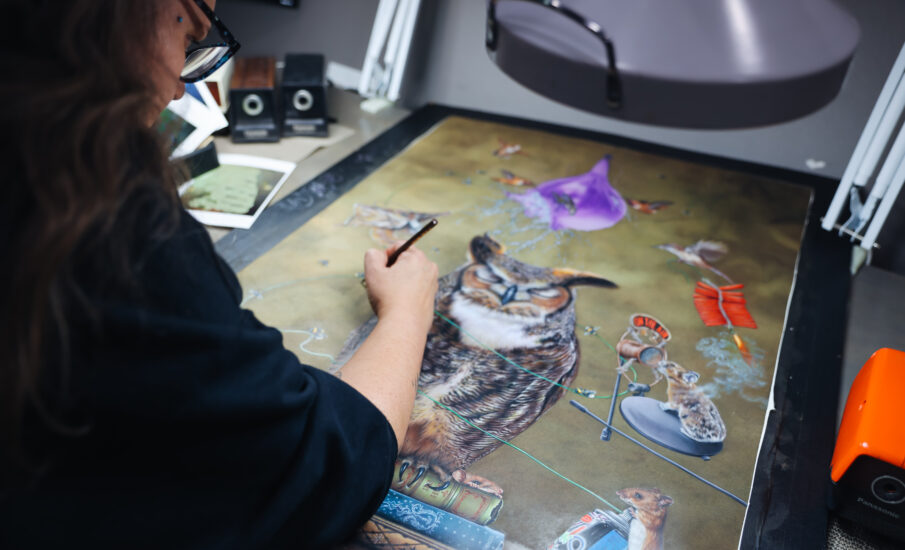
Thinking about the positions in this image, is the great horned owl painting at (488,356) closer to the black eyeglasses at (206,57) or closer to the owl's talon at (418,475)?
the owl's talon at (418,475)

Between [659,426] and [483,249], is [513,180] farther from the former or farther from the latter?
[659,426]

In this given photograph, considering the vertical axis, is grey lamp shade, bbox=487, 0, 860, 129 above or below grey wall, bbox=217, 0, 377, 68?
above

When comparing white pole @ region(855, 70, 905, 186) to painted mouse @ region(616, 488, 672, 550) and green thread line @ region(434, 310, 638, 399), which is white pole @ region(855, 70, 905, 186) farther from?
painted mouse @ region(616, 488, 672, 550)

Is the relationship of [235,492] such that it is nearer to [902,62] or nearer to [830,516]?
[830,516]

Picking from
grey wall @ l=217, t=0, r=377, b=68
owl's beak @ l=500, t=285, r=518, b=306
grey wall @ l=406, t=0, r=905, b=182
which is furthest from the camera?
grey wall @ l=217, t=0, r=377, b=68

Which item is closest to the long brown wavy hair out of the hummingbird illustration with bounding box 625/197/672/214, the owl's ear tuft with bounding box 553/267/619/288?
the owl's ear tuft with bounding box 553/267/619/288

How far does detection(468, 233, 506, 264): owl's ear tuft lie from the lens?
1148mm

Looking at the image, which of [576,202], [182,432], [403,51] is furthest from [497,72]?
[182,432]

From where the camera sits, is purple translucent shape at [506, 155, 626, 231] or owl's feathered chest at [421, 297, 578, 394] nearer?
owl's feathered chest at [421, 297, 578, 394]

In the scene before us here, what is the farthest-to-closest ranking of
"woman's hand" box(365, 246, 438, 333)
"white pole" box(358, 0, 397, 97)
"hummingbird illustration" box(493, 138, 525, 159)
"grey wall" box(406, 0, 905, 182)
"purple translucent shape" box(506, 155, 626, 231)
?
"white pole" box(358, 0, 397, 97), "hummingbird illustration" box(493, 138, 525, 159), "grey wall" box(406, 0, 905, 182), "purple translucent shape" box(506, 155, 626, 231), "woman's hand" box(365, 246, 438, 333)

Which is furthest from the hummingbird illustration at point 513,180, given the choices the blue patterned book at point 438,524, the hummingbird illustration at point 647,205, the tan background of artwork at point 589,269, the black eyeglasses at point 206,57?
the blue patterned book at point 438,524

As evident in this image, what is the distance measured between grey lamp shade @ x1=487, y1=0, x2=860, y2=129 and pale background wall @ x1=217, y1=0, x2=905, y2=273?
98 cm

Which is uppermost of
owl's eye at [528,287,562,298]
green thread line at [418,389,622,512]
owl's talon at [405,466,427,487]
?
owl's eye at [528,287,562,298]

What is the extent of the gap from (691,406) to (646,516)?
20 centimetres
